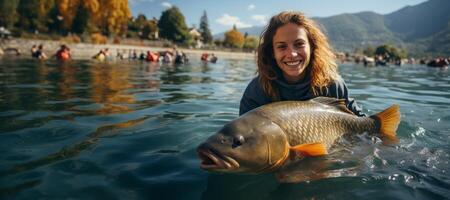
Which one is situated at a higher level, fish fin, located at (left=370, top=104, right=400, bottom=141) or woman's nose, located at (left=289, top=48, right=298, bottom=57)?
woman's nose, located at (left=289, top=48, right=298, bottom=57)

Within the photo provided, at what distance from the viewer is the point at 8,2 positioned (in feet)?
168

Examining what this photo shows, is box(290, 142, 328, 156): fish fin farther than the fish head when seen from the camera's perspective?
Yes

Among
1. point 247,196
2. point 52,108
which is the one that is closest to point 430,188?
point 247,196

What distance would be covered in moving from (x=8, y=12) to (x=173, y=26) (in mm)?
35829

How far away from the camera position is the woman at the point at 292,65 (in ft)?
13.9

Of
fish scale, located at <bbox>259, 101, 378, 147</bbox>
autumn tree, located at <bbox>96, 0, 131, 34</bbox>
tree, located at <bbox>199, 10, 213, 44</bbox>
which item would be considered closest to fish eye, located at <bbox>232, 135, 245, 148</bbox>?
fish scale, located at <bbox>259, 101, 378, 147</bbox>

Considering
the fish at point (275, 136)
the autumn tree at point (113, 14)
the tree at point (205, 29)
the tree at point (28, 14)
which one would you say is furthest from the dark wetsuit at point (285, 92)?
the tree at point (205, 29)

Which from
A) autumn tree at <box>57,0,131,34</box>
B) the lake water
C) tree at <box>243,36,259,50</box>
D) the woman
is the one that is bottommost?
the lake water

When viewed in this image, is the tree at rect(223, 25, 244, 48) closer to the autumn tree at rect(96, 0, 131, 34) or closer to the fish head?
the autumn tree at rect(96, 0, 131, 34)

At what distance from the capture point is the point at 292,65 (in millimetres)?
4250

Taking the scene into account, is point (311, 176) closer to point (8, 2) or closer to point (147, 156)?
point (147, 156)

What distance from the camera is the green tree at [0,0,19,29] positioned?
50.9m

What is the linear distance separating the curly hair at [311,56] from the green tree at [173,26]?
78.8 m

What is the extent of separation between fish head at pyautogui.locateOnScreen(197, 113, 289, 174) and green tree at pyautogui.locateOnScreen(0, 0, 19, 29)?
58711 millimetres
